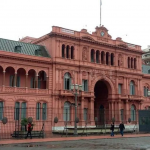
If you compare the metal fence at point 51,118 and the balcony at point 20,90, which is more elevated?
the balcony at point 20,90

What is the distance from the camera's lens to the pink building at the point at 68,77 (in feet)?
137

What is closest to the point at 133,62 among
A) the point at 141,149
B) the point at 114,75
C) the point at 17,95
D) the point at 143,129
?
the point at 114,75

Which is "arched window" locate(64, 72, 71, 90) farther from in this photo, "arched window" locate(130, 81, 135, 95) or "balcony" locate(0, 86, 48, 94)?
"arched window" locate(130, 81, 135, 95)

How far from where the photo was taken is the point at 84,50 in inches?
1938

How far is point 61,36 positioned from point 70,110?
12134mm

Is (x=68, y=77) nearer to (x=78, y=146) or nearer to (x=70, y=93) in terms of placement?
(x=70, y=93)

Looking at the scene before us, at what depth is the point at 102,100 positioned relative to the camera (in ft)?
180

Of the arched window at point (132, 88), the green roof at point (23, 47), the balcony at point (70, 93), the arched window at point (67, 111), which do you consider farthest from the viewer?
the arched window at point (132, 88)

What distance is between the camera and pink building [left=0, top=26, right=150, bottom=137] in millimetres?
41781

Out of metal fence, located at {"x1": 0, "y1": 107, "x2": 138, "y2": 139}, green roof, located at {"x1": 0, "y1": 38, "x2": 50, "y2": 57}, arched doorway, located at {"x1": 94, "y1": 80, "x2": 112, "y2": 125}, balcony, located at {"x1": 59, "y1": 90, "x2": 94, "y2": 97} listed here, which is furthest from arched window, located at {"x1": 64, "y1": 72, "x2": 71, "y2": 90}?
arched doorway, located at {"x1": 94, "y1": 80, "x2": 112, "y2": 125}

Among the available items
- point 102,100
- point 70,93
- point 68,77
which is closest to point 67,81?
point 68,77

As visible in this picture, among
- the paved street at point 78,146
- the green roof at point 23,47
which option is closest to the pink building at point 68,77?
the green roof at point 23,47

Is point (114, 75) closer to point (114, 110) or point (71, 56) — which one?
point (114, 110)

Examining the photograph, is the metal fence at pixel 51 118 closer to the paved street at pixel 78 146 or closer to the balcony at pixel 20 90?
the balcony at pixel 20 90
